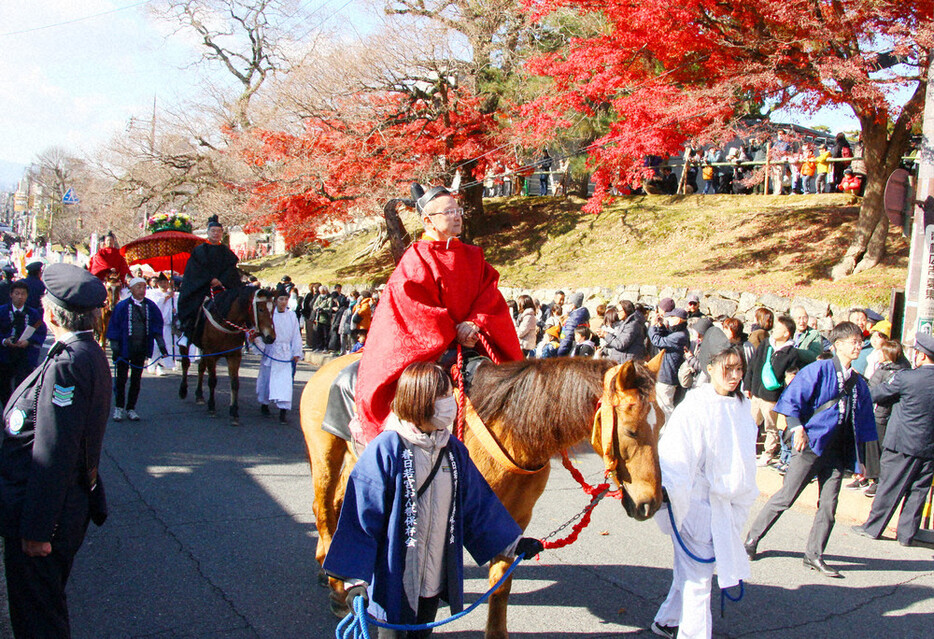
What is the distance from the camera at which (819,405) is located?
204 inches

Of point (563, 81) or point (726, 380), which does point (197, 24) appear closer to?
point (563, 81)

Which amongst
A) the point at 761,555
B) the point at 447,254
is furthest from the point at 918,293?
the point at 447,254

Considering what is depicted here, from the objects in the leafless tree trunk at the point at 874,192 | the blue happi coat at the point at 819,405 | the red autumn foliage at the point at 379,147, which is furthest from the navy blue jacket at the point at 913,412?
the red autumn foliage at the point at 379,147

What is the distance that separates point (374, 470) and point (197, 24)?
2978cm

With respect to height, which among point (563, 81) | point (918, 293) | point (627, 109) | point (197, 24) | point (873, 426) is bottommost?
point (873, 426)

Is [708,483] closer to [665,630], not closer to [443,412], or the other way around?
[665,630]

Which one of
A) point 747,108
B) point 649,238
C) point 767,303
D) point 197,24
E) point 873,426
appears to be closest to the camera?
point 873,426

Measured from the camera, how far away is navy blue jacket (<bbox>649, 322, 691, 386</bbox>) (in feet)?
29.4

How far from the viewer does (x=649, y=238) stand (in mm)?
17953

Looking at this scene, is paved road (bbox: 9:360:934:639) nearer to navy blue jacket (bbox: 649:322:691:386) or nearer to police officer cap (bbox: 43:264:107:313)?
police officer cap (bbox: 43:264:107:313)

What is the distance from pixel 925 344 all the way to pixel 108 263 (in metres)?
14.4

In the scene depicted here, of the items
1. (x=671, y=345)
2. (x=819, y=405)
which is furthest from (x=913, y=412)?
(x=671, y=345)

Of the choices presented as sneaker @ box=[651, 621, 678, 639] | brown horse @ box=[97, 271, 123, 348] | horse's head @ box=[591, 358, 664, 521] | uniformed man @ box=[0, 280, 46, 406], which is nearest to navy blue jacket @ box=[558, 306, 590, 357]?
sneaker @ box=[651, 621, 678, 639]

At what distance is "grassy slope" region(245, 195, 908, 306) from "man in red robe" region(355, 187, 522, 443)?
9982mm
